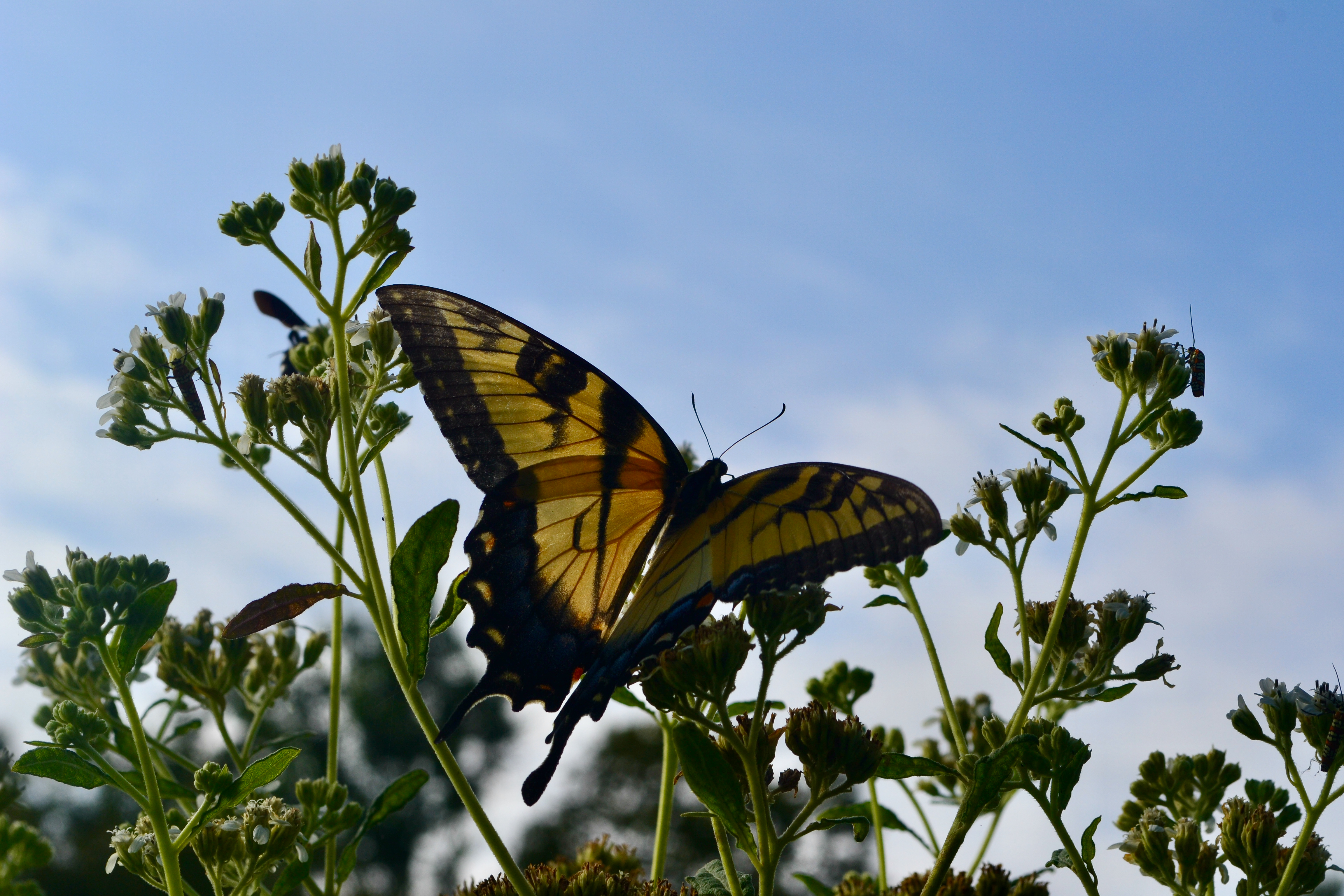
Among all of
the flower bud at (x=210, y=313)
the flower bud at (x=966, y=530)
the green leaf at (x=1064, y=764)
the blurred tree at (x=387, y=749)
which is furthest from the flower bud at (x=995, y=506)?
the blurred tree at (x=387, y=749)

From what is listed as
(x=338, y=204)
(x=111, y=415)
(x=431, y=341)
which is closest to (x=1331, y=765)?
(x=431, y=341)

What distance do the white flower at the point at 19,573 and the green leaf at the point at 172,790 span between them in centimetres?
49

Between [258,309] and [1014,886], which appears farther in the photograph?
[258,309]

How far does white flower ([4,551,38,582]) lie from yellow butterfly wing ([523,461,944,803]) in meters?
1.19

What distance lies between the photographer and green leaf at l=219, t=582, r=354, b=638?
6.77 ft

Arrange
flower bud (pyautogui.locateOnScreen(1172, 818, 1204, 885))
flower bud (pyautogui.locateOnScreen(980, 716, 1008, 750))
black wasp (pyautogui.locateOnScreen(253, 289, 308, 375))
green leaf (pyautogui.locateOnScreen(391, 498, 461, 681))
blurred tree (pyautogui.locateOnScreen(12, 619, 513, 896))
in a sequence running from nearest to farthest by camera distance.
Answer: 1. green leaf (pyautogui.locateOnScreen(391, 498, 461, 681))
2. flower bud (pyautogui.locateOnScreen(980, 716, 1008, 750))
3. flower bud (pyautogui.locateOnScreen(1172, 818, 1204, 885))
4. black wasp (pyautogui.locateOnScreen(253, 289, 308, 375))
5. blurred tree (pyautogui.locateOnScreen(12, 619, 513, 896))

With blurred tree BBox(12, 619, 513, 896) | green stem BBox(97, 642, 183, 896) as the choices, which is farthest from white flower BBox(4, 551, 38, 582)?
blurred tree BBox(12, 619, 513, 896)

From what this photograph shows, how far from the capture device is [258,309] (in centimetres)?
336

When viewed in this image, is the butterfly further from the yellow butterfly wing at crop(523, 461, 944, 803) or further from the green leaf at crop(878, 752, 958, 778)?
the green leaf at crop(878, 752, 958, 778)

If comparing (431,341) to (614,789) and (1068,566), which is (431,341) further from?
(614,789)

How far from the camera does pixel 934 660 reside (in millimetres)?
2344

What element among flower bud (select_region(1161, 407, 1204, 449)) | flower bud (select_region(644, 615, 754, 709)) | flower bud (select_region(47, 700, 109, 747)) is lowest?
flower bud (select_region(47, 700, 109, 747))

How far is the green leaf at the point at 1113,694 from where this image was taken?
90.1 inches

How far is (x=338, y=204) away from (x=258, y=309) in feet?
3.26
